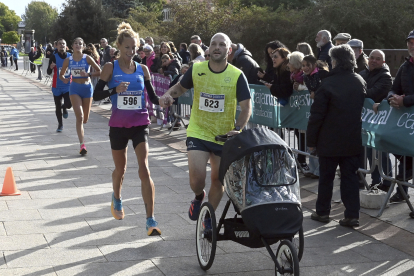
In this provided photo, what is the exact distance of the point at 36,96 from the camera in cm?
2295

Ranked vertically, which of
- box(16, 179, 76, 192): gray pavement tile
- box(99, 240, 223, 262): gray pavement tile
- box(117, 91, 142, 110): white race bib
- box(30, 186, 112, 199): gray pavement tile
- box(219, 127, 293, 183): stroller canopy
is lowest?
box(16, 179, 76, 192): gray pavement tile

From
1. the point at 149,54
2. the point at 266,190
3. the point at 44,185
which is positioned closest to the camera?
the point at 266,190

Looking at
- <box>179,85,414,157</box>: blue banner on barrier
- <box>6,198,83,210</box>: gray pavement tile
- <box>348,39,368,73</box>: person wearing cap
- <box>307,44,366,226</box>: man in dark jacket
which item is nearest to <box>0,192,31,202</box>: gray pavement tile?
<box>6,198,83,210</box>: gray pavement tile

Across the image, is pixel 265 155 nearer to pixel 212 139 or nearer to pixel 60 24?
pixel 212 139

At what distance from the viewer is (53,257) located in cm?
532

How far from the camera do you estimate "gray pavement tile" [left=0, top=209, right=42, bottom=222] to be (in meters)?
6.54

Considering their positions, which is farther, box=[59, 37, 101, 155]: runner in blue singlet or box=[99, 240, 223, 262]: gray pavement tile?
box=[59, 37, 101, 155]: runner in blue singlet

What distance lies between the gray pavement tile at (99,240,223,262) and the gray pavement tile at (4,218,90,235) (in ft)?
2.52

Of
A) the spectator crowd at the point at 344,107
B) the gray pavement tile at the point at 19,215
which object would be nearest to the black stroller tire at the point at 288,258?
the spectator crowd at the point at 344,107

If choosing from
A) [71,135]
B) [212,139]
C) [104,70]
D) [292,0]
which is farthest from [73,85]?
[292,0]

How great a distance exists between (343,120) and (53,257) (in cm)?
332

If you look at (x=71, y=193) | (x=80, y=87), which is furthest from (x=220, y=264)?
(x=80, y=87)

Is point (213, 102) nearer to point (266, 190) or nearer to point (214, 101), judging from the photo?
point (214, 101)

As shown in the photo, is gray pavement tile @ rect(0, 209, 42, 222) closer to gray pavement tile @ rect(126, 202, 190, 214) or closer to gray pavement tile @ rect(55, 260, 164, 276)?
gray pavement tile @ rect(126, 202, 190, 214)
